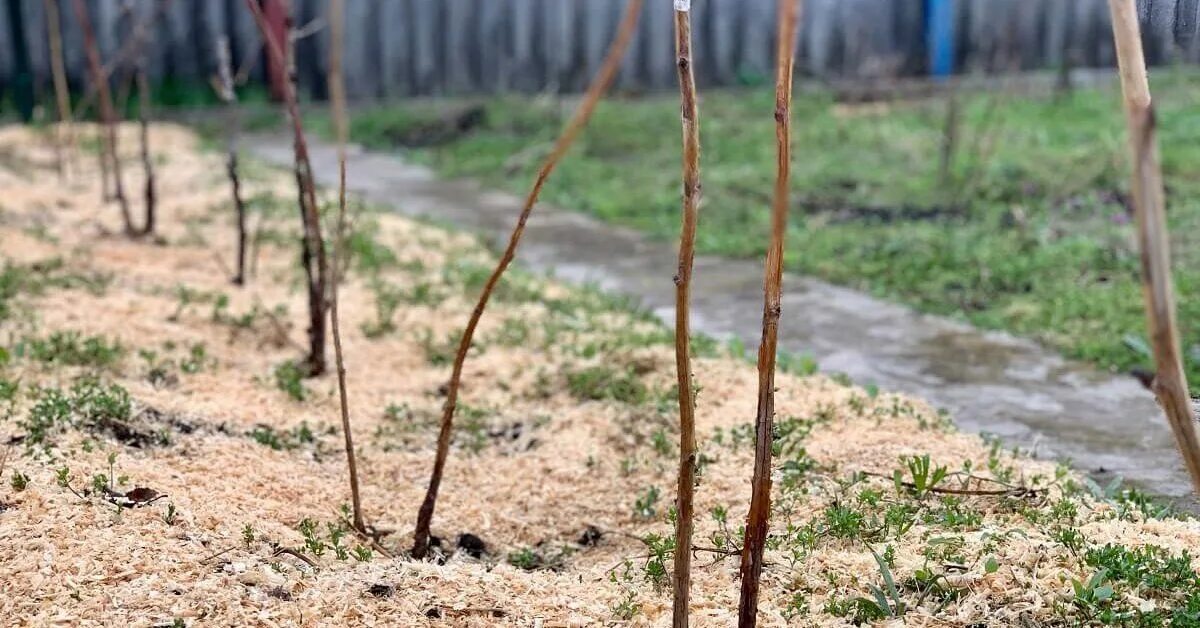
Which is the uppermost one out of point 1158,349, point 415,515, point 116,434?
point 1158,349

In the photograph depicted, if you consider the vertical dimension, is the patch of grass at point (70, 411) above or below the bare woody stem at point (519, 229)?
below

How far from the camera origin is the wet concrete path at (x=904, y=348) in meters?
4.09

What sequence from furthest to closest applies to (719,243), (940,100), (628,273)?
(940,100)
(719,243)
(628,273)

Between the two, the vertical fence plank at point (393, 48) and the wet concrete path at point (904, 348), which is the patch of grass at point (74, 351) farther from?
the vertical fence plank at point (393, 48)

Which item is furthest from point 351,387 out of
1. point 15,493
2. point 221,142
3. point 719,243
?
point 221,142

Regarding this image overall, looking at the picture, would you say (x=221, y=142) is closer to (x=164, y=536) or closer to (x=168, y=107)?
(x=168, y=107)

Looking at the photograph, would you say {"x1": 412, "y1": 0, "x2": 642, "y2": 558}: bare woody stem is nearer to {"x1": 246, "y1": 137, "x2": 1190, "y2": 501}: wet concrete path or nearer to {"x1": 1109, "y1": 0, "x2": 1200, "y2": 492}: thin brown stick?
{"x1": 1109, "y1": 0, "x2": 1200, "y2": 492}: thin brown stick

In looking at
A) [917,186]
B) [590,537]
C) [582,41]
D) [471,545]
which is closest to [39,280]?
[471,545]

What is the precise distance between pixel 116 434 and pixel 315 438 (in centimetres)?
64

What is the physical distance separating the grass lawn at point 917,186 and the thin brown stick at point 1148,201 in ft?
9.96

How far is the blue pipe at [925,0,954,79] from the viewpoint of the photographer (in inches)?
506

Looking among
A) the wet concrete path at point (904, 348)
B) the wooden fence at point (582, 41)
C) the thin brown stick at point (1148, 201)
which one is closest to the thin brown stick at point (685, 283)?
the thin brown stick at point (1148, 201)

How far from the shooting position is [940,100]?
11.8 meters

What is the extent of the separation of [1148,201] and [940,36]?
11807 mm
